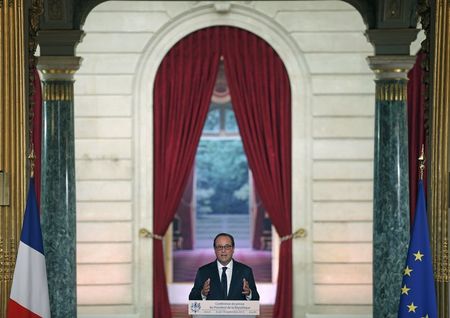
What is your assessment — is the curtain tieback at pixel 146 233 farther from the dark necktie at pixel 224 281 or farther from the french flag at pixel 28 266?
the french flag at pixel 28 266

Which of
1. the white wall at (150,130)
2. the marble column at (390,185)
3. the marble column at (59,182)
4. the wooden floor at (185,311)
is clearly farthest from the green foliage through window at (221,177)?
the marble column at (390,185)

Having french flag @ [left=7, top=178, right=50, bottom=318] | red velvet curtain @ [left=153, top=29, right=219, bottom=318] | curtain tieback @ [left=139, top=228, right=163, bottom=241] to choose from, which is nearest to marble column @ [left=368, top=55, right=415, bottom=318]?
french flag @ [left=7, top=178, right=50, bottom=318]

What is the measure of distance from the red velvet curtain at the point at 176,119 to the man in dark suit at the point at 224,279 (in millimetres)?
5855

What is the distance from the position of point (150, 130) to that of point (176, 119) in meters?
0.37

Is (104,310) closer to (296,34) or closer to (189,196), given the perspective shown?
(296,34)

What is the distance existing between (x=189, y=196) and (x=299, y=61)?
6998 millimetres

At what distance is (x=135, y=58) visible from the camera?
13758mm

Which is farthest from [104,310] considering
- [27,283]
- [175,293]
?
[27,283]

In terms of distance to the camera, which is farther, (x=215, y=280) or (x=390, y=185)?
(x=390, y=185)

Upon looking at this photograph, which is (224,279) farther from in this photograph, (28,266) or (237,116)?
(237,116)

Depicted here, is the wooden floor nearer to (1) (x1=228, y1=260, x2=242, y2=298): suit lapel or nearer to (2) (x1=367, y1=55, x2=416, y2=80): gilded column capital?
(2) (x1=367, y1=55, x2=416, y2=80): gilded column capital

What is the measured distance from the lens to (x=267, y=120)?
45.8ft

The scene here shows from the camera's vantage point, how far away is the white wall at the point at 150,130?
13750 mm

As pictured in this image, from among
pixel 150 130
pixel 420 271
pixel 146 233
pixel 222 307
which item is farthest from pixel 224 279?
pixel 150 130
